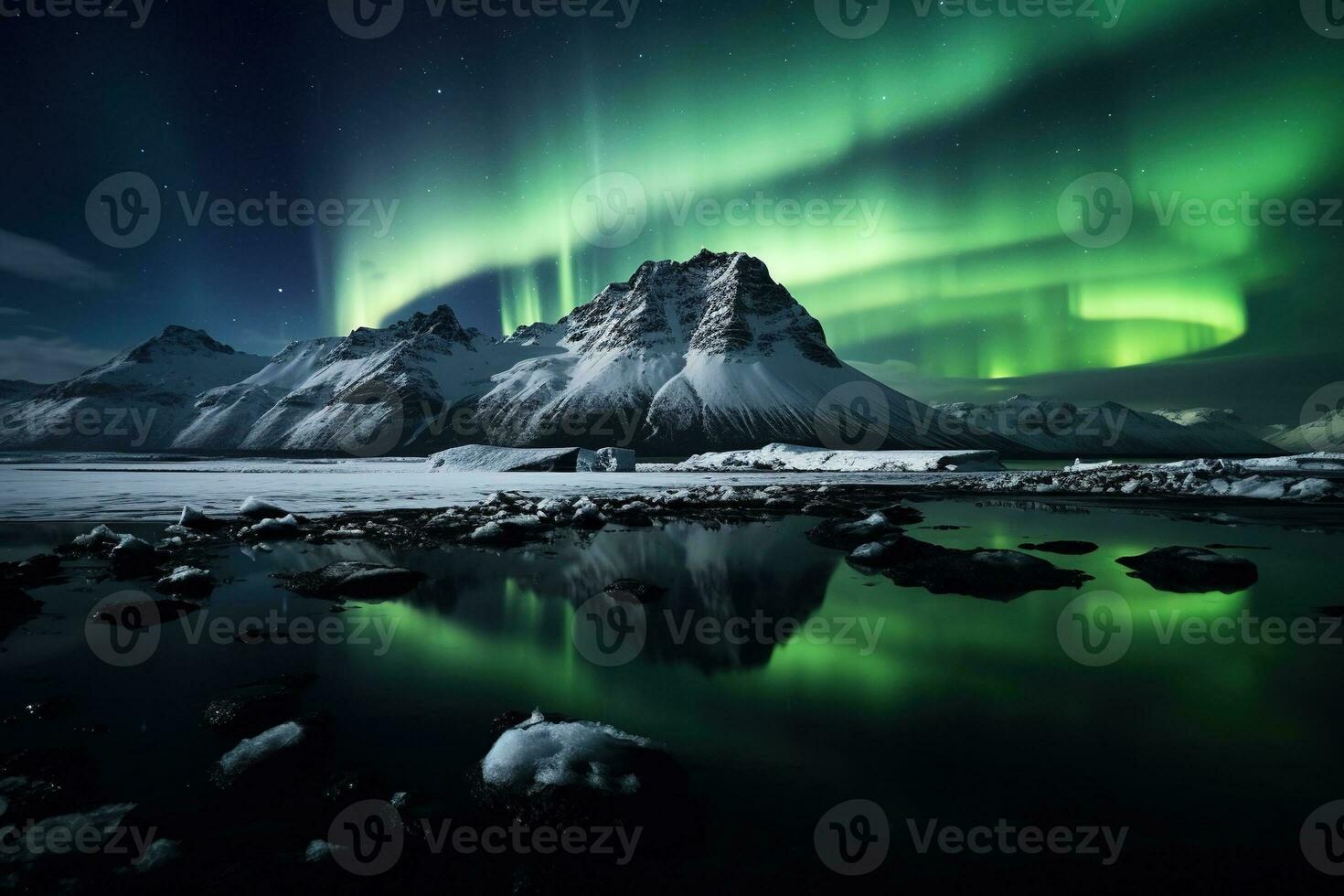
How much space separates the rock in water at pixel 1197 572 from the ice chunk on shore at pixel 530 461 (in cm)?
4190

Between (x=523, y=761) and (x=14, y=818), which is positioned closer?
(x=14, y=818)

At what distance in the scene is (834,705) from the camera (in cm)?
531

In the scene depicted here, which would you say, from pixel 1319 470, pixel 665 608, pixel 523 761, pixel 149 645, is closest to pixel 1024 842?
pixel 523 761

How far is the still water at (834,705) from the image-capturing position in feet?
11.5

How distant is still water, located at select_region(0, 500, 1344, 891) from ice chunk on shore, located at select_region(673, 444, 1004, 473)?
178 ft

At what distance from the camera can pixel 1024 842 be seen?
3445mm

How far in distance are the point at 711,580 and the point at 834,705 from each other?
5.06m

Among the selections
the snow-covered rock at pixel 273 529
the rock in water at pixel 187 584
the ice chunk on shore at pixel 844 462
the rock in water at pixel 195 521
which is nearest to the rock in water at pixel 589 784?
the rock in water at pixel 187 584

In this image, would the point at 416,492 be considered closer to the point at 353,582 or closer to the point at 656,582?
the point at 353,582

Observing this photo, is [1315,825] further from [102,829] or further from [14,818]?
[14,818]

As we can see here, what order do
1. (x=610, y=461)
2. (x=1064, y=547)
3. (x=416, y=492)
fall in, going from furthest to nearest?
(x=610, y=461) → (x=416, y=492) → (x=1064, y=547)

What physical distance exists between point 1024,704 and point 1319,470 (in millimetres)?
67941

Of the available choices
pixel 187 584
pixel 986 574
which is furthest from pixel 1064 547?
pixel 187 584

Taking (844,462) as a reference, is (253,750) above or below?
above
